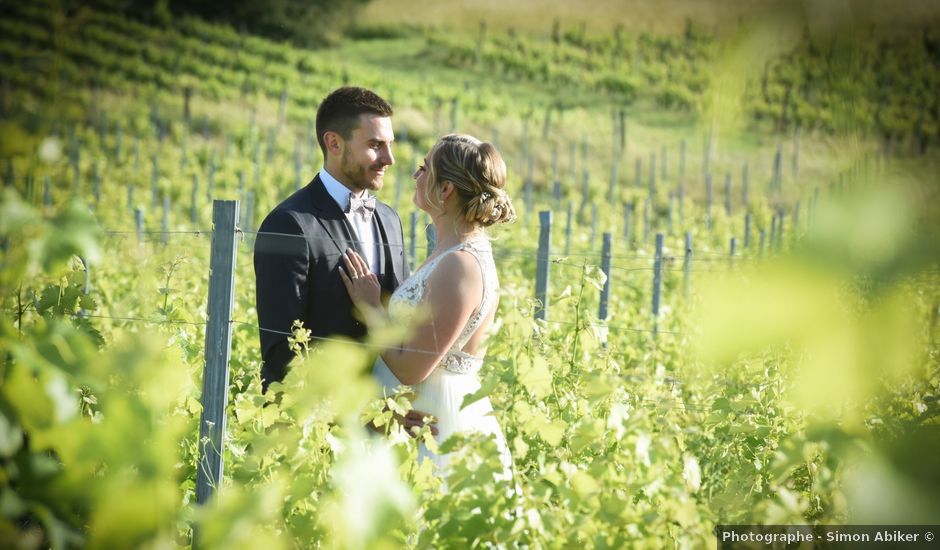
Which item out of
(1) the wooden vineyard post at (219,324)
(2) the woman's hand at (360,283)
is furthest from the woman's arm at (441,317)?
(1) the wooden vineyard post at (219,324)

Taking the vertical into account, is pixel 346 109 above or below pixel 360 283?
above

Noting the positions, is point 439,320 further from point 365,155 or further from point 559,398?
point 365,155

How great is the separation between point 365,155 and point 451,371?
847 millimetres

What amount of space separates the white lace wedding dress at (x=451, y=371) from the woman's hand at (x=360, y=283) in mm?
144

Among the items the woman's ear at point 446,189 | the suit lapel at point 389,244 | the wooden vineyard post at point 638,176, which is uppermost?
the wooden vineyard post at point 638,176

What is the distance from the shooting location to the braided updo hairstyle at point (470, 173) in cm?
242

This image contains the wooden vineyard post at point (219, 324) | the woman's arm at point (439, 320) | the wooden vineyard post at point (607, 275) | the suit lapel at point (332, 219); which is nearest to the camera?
the woman's arm at point (439, 320)

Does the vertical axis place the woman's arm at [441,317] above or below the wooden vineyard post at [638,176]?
below

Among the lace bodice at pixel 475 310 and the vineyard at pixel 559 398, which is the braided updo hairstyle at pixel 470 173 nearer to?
the lace bodice at pixel 475 310

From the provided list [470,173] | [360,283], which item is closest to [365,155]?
[360,283]

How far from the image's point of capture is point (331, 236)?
281 centimetres

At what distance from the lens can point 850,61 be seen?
1.09ft

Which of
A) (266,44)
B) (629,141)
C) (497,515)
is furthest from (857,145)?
(266,44)

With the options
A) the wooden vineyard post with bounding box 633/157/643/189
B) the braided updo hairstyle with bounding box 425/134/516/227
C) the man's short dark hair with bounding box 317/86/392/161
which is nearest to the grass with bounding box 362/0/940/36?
the braided updo hairstyle with bounding box 425/134/516/227
